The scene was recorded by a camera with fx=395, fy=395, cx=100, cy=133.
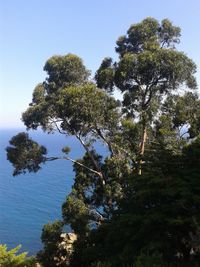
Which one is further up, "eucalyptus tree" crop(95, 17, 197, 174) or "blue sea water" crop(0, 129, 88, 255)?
"blue sea water" crop(0, 129, 88, 255)

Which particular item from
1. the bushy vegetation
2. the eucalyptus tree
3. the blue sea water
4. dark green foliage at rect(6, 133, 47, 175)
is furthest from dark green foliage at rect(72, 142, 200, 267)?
the blue sea water

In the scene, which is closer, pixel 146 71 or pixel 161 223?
pixel 161 223

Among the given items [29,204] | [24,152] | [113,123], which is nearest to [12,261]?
[24,152]

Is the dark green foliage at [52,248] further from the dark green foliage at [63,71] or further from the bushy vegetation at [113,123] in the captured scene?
the dark green foliage at [63,71]

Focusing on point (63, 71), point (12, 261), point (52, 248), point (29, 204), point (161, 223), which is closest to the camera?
point (161, 223)

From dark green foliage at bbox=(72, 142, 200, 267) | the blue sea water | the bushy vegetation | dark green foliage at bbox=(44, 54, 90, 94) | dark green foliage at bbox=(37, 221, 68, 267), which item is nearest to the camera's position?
dark green foliage at bbox=(72, 142, 200, 267)

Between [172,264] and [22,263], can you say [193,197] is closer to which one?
[172,264]

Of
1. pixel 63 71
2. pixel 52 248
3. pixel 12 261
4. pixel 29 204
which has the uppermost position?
pixel 29 204

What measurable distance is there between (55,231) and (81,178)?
146 inches

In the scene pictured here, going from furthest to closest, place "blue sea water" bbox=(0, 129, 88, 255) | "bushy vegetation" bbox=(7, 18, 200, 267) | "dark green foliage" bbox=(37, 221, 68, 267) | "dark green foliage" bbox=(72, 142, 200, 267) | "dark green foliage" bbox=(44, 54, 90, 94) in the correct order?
"blue sea water" bbox=(0, 129, 88, 255)
"dark green foliage" bbox=(44, 54, 90, 94)
"dark green foliage" bbox=(37, 221, 68, 267)
"bushy vegetation" bbox=(7, 18, 200, 267)
"dark green foliage" bbox=(72, 142, 200, 267)

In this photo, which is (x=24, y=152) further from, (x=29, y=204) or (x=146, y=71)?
(x=29, y=204)

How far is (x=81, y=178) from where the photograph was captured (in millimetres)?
A: 24594

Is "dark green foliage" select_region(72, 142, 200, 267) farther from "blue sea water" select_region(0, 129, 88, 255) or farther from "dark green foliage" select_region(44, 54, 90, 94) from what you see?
"blue sea water" select_region(0, 129, 88, 255)

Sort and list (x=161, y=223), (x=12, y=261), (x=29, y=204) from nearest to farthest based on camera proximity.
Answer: (x=161, y=223), (x=12, y=261), (x=29, y=204)
